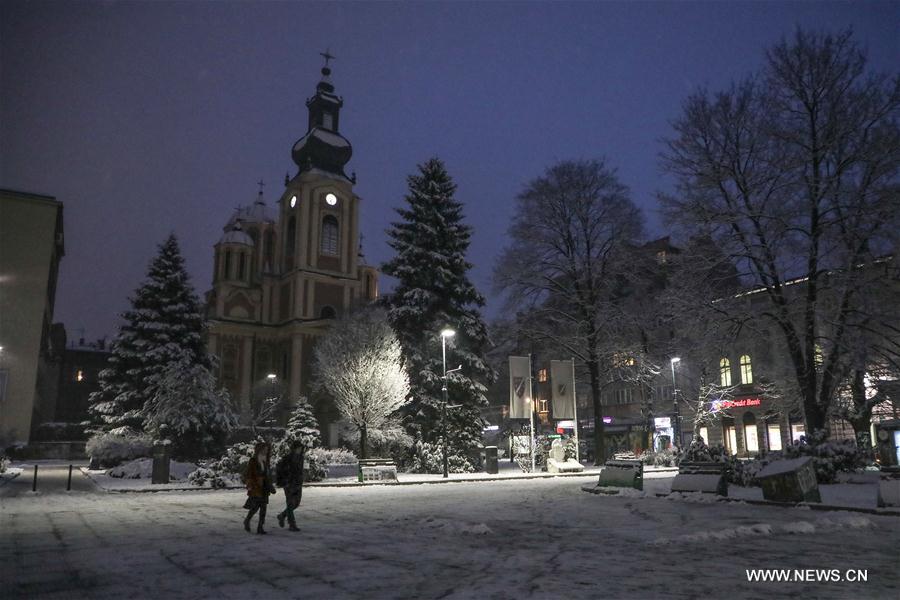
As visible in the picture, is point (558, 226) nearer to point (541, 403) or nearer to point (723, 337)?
point (723, 337)

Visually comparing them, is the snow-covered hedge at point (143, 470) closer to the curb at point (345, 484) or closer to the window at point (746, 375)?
the curb at point (345, 484)

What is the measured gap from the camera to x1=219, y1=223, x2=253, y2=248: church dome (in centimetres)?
6894

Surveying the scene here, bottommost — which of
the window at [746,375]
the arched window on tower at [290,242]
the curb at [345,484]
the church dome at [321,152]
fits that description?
the curb at [345,484]

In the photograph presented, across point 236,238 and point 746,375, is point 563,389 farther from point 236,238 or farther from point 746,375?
point 236,238

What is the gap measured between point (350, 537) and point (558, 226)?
77.0 ft

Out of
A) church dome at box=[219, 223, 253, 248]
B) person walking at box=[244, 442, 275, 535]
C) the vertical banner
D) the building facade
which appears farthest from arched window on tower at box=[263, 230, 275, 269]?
person walking at box=[244, 442, 275, 535]

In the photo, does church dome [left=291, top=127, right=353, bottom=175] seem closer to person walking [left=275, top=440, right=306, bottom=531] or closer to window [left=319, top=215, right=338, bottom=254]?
window [left=319, top=215, right=338, bottom=254]

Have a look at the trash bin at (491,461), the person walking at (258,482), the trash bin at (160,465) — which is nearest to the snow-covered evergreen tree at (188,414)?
the trash bin at (160,465)

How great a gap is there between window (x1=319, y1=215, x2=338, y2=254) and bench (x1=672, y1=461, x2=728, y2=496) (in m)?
54.3

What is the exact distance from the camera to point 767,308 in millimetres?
20484

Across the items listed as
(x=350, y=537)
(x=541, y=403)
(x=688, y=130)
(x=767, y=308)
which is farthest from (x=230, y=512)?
(x=541, y=403)

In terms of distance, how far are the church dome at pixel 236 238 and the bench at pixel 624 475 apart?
193ft

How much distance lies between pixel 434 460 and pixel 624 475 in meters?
13.7

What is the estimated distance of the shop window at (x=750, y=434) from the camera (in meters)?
44.9
